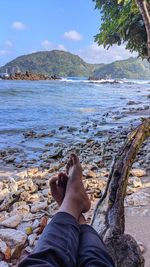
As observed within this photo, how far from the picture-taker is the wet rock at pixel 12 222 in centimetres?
290

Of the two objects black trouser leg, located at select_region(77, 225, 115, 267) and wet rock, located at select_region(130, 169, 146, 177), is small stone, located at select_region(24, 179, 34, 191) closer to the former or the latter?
wet rock, located at select_region(130, 169, 146, 177)

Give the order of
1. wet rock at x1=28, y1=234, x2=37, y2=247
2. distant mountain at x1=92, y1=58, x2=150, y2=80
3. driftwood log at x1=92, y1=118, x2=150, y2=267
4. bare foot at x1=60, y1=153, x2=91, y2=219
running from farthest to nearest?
distant mountain at x1=92, y1=58, x2=150, y2=80, wet rock at x1=28, y1=234, x2=37, y2=247, bare foot at x1=60, y1=153, x2=91, y2=219, driftwood log at x1=92, y1=118, x2=150, y2=267

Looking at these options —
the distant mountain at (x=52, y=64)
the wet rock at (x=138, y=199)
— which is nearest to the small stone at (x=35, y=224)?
the wet rock at (x=138, y=199)

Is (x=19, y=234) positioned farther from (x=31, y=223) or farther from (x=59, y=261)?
(x=59, y=261)

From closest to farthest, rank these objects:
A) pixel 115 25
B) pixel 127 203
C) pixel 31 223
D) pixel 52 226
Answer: pixel 52 226 → pixel 31 223 → pixel 127 203 → pixel 115 25

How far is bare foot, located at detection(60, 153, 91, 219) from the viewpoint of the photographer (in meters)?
1.98

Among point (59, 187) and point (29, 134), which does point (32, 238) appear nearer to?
point (59, 187)

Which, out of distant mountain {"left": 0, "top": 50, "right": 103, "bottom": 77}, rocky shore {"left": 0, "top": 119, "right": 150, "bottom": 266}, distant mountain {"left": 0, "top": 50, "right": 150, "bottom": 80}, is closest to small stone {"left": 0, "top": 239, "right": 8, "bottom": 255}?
rocky shore {"left": 0, "top": 119, "right": 150, "bottom": 266}

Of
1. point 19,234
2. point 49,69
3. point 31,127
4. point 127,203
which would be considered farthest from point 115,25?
point 49,69

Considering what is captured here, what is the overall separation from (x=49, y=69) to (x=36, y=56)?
22.4 ft

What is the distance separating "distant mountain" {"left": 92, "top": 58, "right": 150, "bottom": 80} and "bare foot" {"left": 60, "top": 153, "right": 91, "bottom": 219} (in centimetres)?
8798

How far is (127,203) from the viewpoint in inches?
126

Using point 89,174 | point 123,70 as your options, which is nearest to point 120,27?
point 89,174

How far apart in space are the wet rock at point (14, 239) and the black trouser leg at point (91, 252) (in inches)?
36.5
